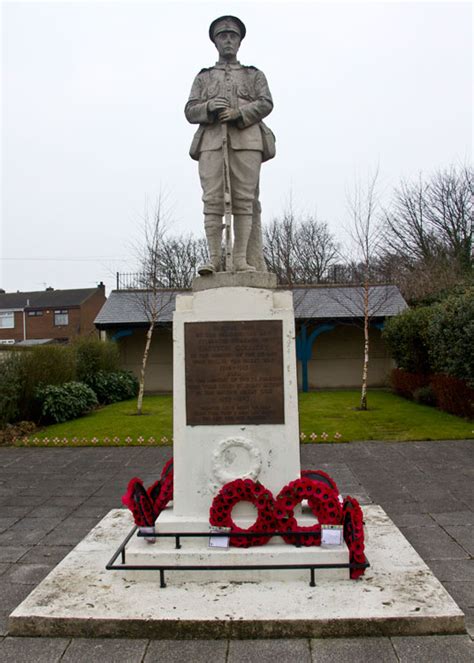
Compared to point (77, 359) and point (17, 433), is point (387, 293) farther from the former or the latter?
point (17, 433)

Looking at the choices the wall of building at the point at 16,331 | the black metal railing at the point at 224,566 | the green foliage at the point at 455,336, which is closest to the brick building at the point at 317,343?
the green foliage at the point at 455,336

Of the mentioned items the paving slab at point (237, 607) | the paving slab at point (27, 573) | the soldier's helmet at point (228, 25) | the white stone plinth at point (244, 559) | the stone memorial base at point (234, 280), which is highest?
the soldier's helmet at point (228, 25)

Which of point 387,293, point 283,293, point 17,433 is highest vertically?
point 387,293

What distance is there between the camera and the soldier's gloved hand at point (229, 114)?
428cm

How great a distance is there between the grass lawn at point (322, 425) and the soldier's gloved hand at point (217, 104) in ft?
21.8

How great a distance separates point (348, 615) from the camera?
298 cm

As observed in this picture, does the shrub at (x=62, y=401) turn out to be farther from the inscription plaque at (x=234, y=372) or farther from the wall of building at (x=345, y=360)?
the inscription plaque at (x=234, y=372)

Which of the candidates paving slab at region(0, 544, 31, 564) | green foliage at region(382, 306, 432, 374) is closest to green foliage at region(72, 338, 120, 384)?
green foliage at region(382, 306, 432, 374)

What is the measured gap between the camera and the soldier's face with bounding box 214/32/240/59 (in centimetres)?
443

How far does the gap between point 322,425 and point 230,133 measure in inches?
312

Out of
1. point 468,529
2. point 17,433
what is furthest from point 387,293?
point 468,529

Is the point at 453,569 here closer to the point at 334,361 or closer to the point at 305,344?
the point at 305,344

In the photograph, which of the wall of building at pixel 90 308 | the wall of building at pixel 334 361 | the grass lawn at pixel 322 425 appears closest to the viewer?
the grass lawn at pixel 322 425

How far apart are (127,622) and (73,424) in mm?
9728
